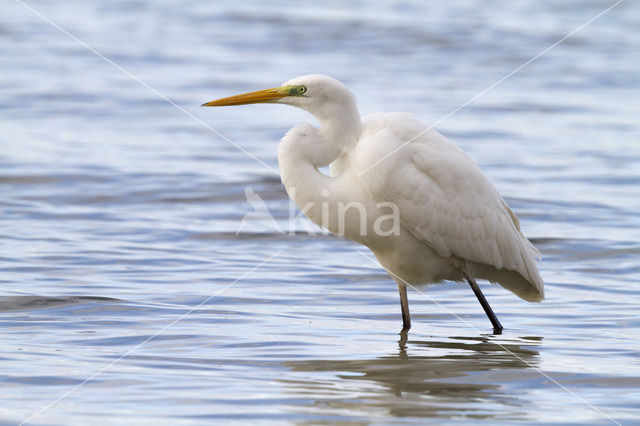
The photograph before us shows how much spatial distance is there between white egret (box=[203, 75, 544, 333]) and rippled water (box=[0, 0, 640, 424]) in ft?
Result: 1.31

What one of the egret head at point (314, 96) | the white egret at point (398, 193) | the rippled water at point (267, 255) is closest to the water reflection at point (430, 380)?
the rippled water at point (267, 255)

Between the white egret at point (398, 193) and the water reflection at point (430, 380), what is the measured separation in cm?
51

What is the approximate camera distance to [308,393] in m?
4.54

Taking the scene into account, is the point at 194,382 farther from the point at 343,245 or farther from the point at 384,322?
the point at 343,245

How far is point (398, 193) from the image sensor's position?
18.1 ft

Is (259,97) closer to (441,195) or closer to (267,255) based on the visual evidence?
(441,195)

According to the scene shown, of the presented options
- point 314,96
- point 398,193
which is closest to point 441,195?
point 398,193

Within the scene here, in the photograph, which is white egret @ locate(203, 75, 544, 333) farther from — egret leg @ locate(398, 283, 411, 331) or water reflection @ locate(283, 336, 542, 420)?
water reflection @ locate(283, 336, 542, 420)

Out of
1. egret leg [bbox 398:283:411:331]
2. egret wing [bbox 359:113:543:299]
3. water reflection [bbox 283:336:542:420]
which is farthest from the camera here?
egret leg [bbox 398:283:411:331]

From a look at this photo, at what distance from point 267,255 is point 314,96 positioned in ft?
9.15

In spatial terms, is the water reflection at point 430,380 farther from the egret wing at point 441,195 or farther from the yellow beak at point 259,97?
the yellow beak at point 259,97

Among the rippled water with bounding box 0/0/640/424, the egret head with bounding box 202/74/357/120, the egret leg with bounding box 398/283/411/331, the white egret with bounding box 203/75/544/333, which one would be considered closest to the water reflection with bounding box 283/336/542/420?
the rippled water with bounding box 0/0/640/424

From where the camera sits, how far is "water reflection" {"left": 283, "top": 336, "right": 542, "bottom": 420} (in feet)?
14.4

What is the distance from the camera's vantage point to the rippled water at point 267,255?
458 centimetres
